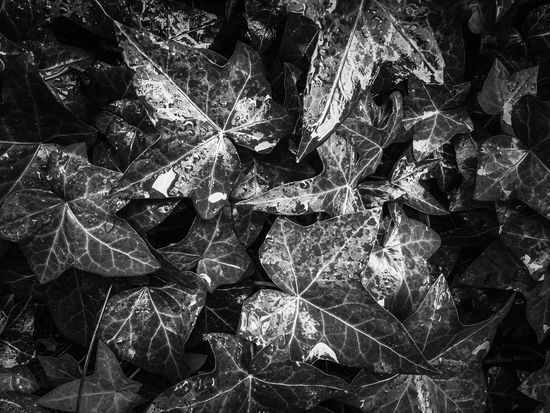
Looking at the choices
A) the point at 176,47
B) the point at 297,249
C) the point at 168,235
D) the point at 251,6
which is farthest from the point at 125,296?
the point at 251,6

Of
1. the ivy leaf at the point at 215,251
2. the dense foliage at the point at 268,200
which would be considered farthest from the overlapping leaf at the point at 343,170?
the ivy leaf at the point at 215,251

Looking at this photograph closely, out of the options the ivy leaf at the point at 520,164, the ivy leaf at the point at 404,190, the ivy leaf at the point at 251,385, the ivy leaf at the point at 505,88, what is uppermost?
the ivy leaf at the point at 505,88

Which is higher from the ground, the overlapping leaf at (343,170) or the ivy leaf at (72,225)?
the overlapping leaf at (343,170)

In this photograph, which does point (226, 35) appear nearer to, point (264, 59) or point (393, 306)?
point (264, 59)

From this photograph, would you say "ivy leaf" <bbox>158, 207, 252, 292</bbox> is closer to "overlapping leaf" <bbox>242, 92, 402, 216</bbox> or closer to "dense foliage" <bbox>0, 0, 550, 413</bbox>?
"dense foliage" <bbox>0, 0, 550, 413</bbox>

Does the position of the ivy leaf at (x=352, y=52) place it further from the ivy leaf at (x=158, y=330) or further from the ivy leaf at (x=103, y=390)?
the ivy leaf at (x=103, y=390)

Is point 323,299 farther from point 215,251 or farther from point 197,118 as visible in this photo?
point 197,118

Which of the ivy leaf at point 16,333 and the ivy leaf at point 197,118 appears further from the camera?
the ivy leaf at point 16,333
